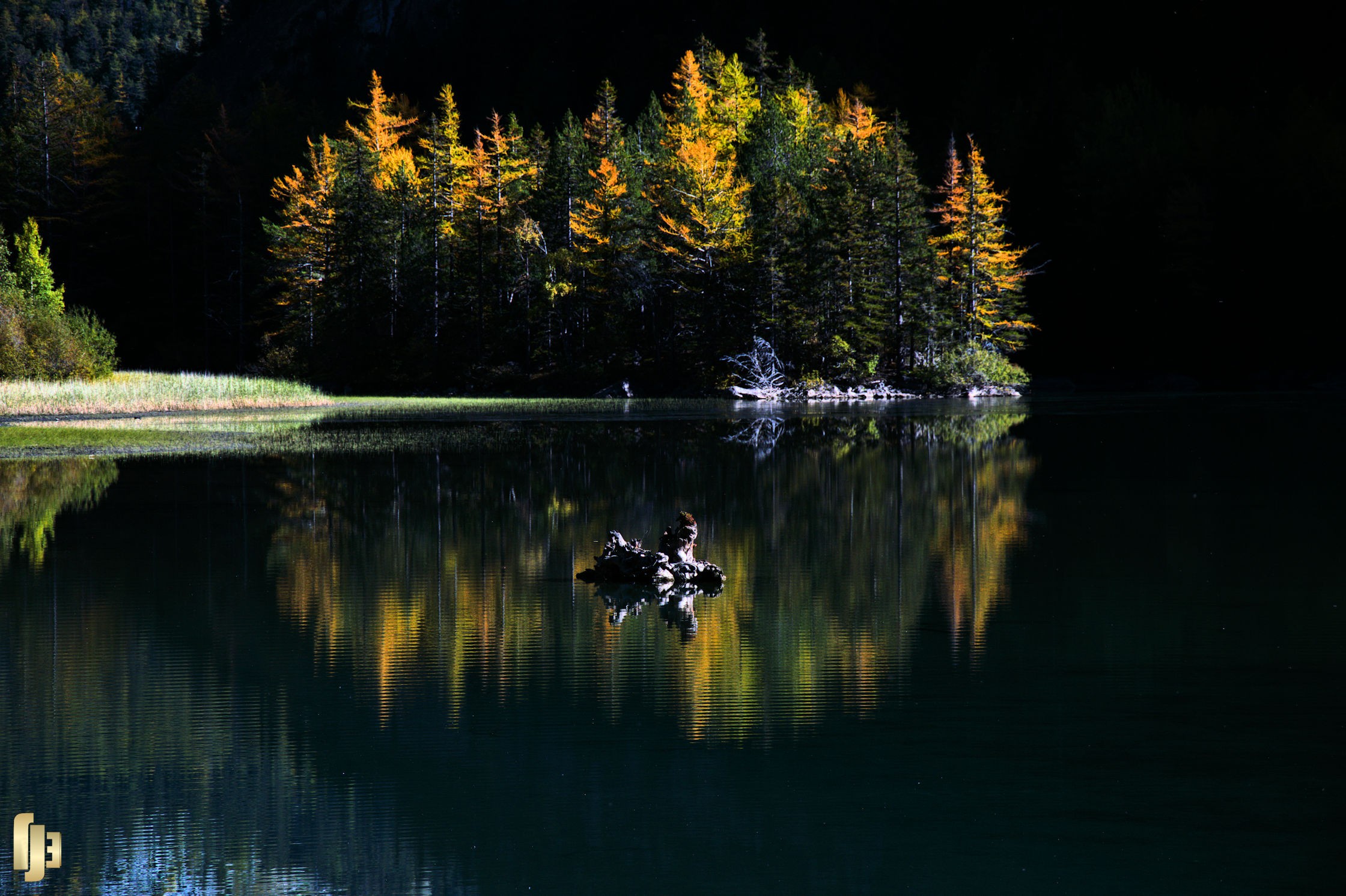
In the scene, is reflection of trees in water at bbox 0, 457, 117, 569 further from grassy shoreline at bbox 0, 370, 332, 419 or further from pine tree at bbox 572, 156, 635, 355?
pine tree at bbox 572, 156, 635, 355

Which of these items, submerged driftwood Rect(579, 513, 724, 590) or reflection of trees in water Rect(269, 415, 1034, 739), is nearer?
reflection of trees in water Rect(269, 415, 1034, 739)

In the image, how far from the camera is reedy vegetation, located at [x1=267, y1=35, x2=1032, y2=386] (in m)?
51.0

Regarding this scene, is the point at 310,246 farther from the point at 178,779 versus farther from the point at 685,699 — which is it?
the point at 178,779

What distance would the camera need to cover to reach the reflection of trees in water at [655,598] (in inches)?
324

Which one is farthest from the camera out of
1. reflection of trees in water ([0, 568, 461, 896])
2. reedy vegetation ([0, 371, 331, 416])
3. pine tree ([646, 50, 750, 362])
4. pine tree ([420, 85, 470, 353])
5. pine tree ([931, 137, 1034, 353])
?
pine tree ([420, 85, 470, 353])

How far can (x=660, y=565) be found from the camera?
450 inches

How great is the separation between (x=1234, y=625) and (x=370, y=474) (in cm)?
1407

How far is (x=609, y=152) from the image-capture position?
5662 cm

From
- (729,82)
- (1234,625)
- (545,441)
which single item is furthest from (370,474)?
(729,82)

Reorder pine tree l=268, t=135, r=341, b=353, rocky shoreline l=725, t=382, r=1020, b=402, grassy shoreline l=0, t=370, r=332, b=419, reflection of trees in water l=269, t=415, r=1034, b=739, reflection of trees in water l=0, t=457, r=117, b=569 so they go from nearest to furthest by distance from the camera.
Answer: reflection of trees in water l=269, t=415, r=1034, b=739 → reflection of trees in water l=0, t=457, r=117, b=569 → grassy shoreline l=0, t=370, r=332, b=419 → rocky shoreline l=725, t=382, r=1020, b=402 → pine tree l=268, t=135, r=341, b=353

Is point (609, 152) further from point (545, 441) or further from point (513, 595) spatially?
point (513, 595)

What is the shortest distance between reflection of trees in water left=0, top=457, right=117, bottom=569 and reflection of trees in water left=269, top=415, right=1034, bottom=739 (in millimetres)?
2454

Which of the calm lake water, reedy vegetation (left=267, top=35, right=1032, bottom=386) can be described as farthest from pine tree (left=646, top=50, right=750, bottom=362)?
the calm lake water

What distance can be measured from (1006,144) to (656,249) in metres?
18.0
